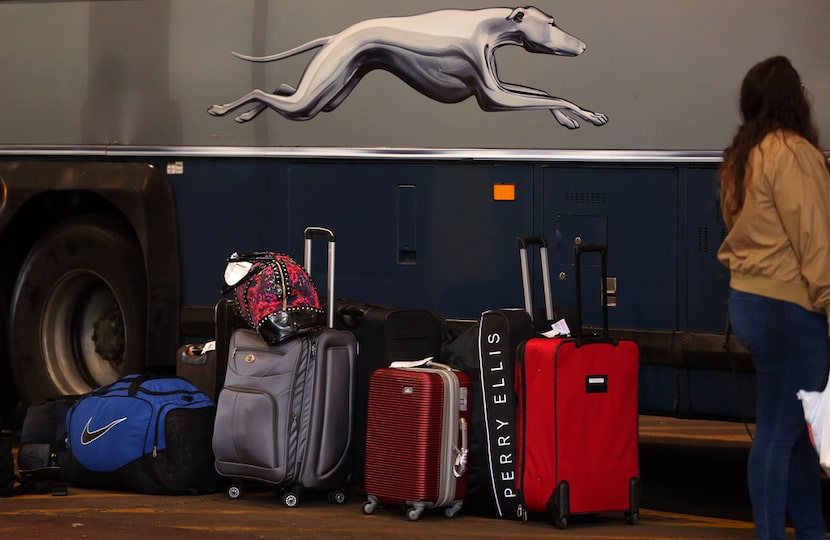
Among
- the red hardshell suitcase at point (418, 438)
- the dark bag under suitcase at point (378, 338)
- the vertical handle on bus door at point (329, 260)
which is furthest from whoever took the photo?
the vertical handle on bus door at point (329, 260)

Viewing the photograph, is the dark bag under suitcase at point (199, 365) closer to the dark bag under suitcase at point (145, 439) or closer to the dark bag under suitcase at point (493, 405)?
the dark bag under suitcase at point (145, 439)

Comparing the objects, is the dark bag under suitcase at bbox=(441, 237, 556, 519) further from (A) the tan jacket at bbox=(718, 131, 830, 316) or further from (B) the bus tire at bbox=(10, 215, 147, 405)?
(B) the bus tire at bbox=(10, 215, 147, 405)

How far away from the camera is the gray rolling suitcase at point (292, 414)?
21.8 feet

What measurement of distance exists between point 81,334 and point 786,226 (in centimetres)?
501

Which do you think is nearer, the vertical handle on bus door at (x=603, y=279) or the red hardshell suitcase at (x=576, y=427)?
the red hardshell suitcase at (x=576, y=427)

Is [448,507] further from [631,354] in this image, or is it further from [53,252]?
[53,252]

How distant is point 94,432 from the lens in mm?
7121

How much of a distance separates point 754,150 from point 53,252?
4.74 metres

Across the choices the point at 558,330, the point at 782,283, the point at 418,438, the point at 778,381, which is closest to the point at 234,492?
the point at 418,438

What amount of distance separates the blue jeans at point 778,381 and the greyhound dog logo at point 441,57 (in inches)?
87.2

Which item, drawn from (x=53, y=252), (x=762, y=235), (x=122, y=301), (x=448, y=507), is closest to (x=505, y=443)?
(x=448, y=507)

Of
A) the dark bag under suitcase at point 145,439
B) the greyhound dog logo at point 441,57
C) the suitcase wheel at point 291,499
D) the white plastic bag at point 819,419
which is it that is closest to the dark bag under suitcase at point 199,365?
the dark bag under suitcase at point 145,439

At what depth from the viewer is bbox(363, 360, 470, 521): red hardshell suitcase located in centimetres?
631

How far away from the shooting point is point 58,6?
328 inches
